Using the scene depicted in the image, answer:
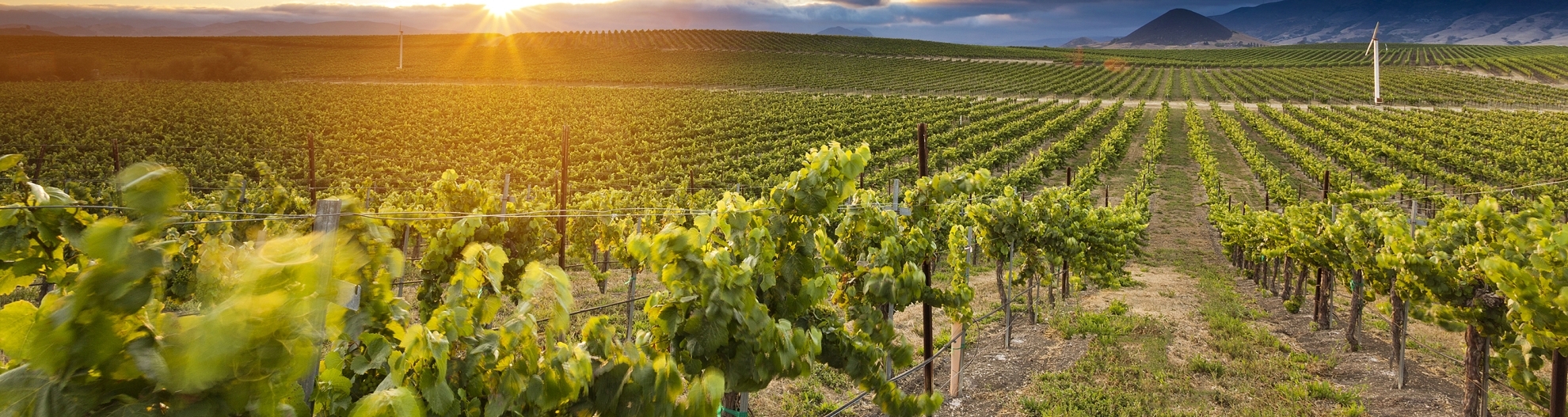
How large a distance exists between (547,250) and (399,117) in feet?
129

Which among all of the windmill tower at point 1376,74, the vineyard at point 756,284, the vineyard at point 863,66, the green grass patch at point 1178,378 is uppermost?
the vineyard at point 863,66

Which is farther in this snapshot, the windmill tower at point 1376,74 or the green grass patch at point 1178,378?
the windmill tower at point 1376,74

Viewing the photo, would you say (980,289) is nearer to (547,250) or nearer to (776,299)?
(547,250)

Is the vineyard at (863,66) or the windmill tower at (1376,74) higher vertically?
the vineyard at (863,66)

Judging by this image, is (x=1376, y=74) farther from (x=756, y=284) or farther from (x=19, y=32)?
(x=19, y=32)

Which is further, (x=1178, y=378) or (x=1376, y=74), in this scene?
(x=1376, y=74)

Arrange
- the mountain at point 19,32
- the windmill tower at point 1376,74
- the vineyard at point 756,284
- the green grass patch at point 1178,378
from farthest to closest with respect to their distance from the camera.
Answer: the mountain at point 19,32, the windmill tower at point 1376,74, the green grass patch at point 1178,378, the vineyard at point 756,284

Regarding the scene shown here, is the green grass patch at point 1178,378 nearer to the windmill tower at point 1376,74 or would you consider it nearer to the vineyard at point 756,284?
the vineyard at point 756,284

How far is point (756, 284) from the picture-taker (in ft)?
11.9

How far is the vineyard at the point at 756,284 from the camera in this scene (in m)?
1.49

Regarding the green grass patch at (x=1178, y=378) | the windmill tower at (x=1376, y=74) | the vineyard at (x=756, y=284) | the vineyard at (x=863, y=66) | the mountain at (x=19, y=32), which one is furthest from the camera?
the mountain at (x=19, y=32)

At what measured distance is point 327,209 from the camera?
2.33m

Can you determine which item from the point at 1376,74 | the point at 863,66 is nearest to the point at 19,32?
the point at 863,66

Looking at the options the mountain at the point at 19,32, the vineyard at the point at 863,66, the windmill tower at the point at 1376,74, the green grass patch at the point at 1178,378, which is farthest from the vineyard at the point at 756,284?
the mountain at the point at 19,32
